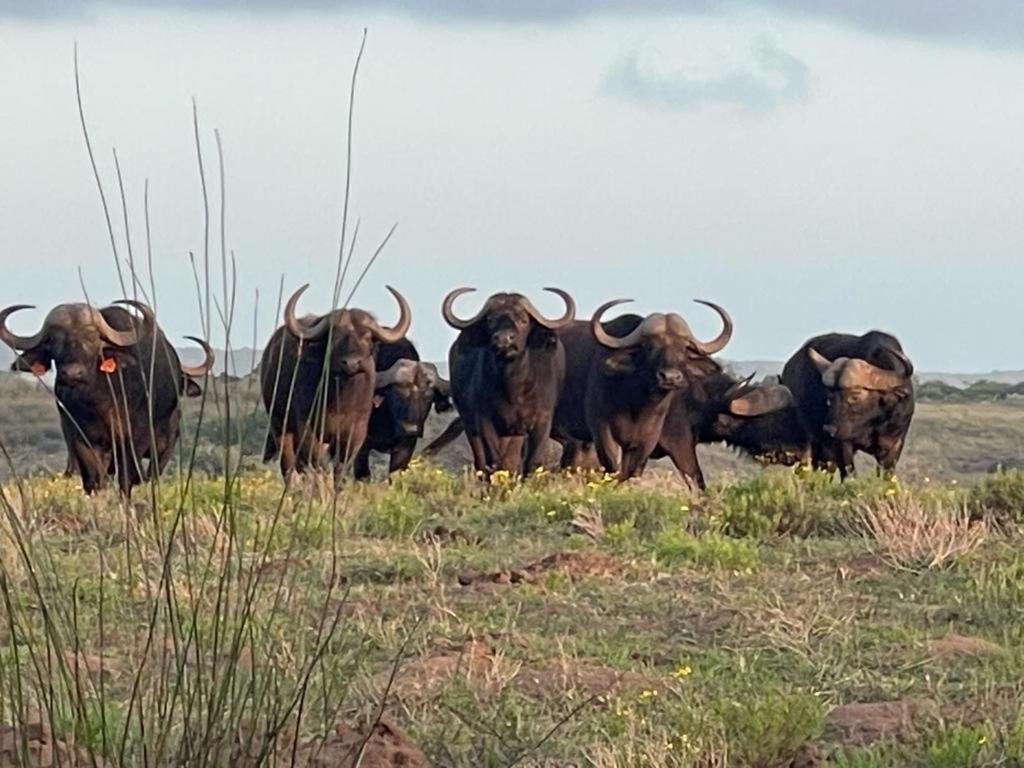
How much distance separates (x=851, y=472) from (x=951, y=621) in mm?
11516

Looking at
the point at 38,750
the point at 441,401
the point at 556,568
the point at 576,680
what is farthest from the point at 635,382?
the point at 38,750

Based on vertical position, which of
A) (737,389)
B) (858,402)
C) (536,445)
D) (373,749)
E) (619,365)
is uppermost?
(373,749)

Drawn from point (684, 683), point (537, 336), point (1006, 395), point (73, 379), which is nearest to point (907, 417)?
point (537, 336)

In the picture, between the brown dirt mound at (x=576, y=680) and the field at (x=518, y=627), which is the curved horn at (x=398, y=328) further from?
the brown dirt mound at (x=576, y=680)

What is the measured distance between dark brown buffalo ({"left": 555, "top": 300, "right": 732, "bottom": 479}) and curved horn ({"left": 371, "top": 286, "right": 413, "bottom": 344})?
6.00ft

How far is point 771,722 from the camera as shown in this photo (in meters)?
6.37

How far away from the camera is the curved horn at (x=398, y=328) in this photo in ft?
63.3

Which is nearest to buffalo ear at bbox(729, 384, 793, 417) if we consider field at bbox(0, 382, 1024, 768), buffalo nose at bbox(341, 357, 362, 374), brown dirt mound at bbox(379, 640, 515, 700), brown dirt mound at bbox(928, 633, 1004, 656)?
buffalo nose at bbox(341, 357, 362, 374)

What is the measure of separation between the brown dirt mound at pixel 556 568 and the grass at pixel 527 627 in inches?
1.0

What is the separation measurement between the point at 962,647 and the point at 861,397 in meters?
12.7

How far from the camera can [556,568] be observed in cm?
1011

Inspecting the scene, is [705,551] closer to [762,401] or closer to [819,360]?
[819,360]

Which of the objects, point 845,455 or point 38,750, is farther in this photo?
point 845,455

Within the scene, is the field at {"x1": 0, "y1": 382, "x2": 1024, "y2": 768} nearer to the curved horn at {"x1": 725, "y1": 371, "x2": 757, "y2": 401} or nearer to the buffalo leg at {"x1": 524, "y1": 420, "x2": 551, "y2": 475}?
the buffalo leg at {"x1": 524, "y1": 420, "x2": 551, "y2": 475}
